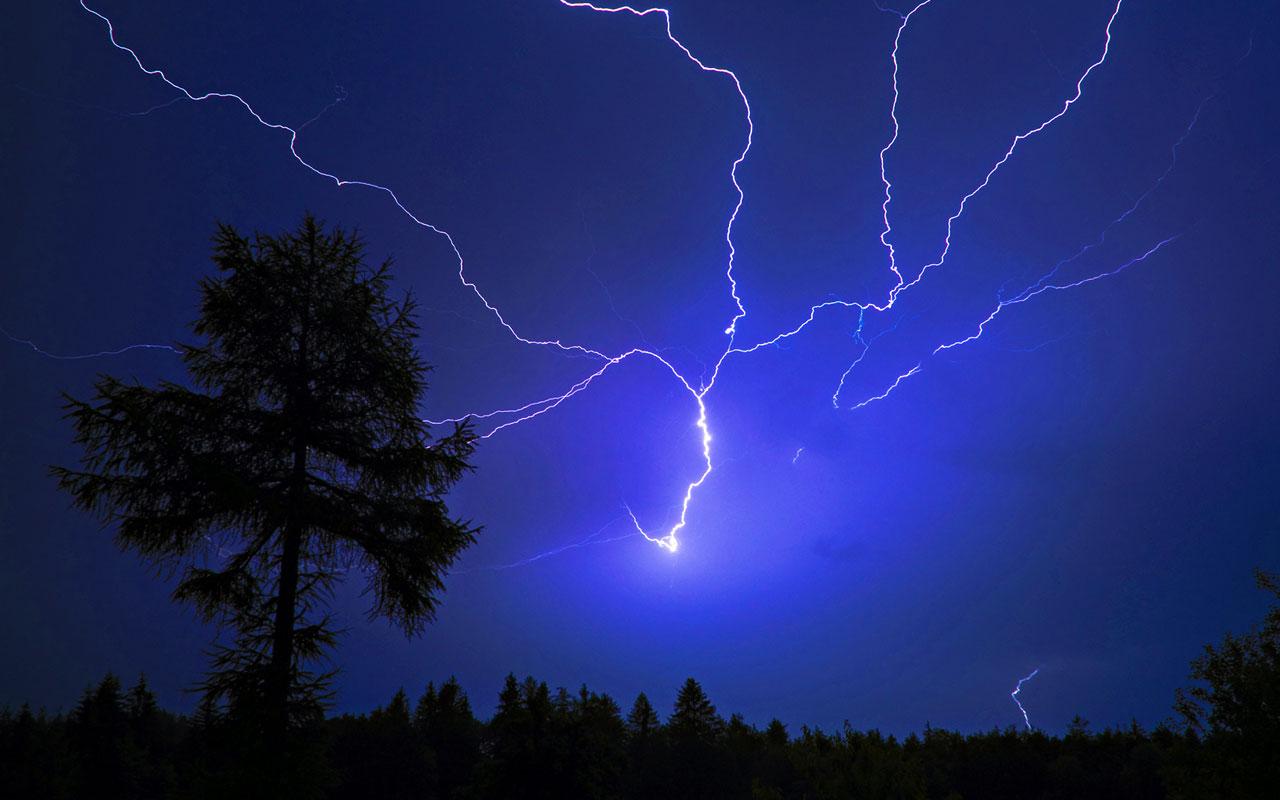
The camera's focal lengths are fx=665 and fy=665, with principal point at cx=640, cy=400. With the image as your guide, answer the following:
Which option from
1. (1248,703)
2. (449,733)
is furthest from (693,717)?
(1248,703)


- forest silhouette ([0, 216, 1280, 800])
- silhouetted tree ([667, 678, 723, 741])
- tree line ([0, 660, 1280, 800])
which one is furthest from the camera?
silhouetted tree ([667, 678, 723, 741])

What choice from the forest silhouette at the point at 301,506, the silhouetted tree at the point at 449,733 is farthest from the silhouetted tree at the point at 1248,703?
the silhouetted tree at the point at 449,733

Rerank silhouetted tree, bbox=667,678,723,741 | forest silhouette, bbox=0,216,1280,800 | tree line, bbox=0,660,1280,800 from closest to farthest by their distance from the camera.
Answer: forest silhouette, bbox=0,216,1280,800 < tree line, bbox=0,660,1280,800 < silhouetted tree, bbox=667,678,723,741

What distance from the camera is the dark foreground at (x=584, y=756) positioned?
1454 centimetres

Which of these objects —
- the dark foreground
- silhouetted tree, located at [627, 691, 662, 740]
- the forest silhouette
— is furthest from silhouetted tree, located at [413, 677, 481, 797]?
the forest silhouette

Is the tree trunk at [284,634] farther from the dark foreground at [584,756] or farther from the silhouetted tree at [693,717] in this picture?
the silhouetted tree at [693,717]

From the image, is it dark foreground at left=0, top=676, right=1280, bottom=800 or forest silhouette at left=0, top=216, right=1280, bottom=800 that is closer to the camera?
forest silhouette at left=0, top=216, right=1280, bottom=800

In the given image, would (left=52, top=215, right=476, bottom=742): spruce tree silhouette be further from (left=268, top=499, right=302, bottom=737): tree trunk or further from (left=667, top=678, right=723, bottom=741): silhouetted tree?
(left=667, top=678, right=723, bottom=741): silhouetted tree

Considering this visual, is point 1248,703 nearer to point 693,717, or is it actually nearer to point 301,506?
point 301,506

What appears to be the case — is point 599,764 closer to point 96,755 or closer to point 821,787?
point 821,787

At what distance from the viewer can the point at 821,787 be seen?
7.23 metres

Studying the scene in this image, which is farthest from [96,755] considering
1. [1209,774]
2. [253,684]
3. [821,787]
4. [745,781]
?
[1209,774]

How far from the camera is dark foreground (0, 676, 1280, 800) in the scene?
47.7ft

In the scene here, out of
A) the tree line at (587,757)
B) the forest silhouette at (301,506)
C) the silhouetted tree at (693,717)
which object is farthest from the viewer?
the silhouetted tree at (693,717)
